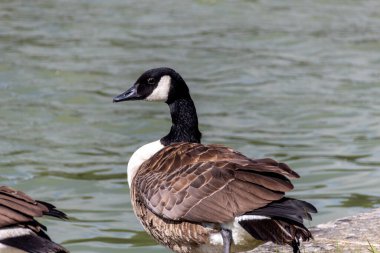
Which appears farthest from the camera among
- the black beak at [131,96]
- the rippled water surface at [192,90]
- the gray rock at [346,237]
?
the rippled water surface at [192,90]

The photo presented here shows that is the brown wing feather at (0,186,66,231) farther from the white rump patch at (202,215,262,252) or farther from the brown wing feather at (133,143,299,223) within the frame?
the white rump patch at (202,215,262,252)

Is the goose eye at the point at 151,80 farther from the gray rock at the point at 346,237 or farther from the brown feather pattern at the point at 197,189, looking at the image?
the gray rock at the point at 346,237

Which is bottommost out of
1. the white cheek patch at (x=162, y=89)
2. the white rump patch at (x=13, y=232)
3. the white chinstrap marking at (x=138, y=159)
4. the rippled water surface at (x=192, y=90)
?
the rippled water surface at (x=192, y=90)

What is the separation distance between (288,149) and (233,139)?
2.55ft

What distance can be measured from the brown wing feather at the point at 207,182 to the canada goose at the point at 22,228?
3.04 feet

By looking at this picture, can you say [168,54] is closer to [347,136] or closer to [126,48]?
[126,48]

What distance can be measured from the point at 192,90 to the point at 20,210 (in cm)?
904

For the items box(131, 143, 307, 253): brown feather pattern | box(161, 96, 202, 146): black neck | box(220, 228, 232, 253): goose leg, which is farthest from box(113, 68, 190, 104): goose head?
box(220, 228, 232, 253): goose leg

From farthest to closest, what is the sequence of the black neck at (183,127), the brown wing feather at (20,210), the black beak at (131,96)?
the black beak at (131,96) → the black neck at (183,127) → the brown wing feather at (20,210)

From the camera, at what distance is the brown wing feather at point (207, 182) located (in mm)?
6512

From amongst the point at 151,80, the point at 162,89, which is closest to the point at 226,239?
the point at 162,89

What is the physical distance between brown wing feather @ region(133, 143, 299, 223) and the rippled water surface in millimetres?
2601

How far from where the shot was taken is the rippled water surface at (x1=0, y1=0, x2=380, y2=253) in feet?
37.1

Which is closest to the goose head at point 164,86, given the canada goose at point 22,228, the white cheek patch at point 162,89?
the white cheek patch at point 162,89
